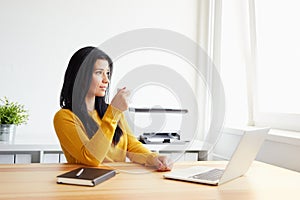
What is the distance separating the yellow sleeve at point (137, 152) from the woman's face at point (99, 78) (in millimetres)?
216

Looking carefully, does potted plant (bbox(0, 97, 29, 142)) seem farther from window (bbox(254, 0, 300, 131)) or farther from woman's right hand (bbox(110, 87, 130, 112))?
window (bbox(254, 0, 300, 131))

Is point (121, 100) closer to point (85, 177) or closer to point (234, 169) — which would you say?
point (85, 177)

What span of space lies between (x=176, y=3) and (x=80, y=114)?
150cm

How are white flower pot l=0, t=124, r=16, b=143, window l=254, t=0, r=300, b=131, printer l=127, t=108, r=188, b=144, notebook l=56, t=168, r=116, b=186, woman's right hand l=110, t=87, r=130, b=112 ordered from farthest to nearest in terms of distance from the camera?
printer l=127, t=108, r=188, b=144, window l=254, t=0, r=300, b=131, white flower pot l=0, t=124, r=16, b=143, woman's right hand l=110, t=87, r=130, b=112, notebook l=56, t=168, r=116, b=186

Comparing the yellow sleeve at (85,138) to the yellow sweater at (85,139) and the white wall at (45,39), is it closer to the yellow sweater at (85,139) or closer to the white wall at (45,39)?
the yellow sweater at (85,139)

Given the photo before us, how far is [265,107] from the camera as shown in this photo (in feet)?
8.55

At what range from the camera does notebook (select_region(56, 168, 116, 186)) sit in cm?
123

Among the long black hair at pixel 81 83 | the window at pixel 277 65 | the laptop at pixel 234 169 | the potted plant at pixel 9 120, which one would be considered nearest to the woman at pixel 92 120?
the long black hair at pixel 81 83

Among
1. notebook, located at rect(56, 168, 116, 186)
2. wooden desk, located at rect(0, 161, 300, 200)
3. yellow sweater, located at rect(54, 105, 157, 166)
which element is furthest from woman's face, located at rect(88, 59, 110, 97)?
notebook, located at rect(56, 168, 116, 186)

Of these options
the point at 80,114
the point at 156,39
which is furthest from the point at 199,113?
the point at 80,114

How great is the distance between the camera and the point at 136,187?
124 centimetres

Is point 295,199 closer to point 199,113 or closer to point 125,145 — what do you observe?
point 125,145

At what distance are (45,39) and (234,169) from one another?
1.71 m

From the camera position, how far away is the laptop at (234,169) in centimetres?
131
